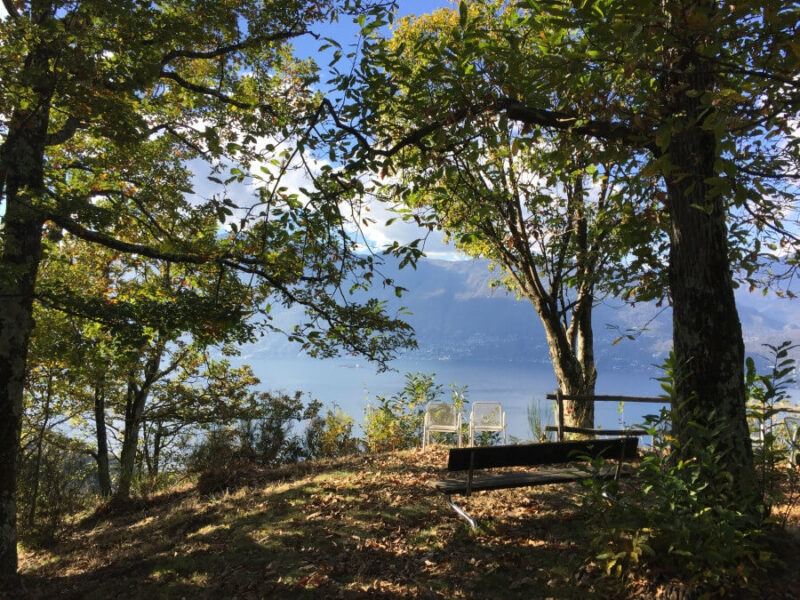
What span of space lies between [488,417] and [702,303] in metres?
8.01

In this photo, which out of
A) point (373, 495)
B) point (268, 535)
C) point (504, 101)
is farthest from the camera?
point (373, 495)

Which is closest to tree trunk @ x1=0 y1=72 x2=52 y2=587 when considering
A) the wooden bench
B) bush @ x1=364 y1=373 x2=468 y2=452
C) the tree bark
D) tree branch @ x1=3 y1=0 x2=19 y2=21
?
tree branch @ x1=3 y1=0 x2=19 y2=21

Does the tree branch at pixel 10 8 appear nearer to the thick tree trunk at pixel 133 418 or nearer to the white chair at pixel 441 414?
the white chair at pixel 441 414

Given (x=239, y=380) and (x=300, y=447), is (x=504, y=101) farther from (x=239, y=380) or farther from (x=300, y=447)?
(x=239, y=380)

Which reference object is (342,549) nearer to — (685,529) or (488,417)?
(685,529)

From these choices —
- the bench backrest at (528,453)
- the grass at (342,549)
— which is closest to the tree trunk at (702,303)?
the grass at (342,549)

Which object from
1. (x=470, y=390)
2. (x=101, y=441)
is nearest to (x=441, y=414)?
(x=101, y=441)

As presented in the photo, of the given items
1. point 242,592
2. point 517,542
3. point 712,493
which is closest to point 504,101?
point 712,493

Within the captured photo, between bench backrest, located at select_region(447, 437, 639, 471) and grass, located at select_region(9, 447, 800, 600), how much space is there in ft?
1.95

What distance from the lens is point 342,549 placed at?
4676 millimetres

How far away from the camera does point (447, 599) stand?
12.0ft

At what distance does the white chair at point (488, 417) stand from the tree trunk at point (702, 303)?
7.07m

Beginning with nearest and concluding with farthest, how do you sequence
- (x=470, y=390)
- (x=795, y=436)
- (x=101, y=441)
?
1. (x=795, y=436)
2. (x=101, y=441)
3. (x=470, y=390)

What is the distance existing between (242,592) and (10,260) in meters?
5.45
